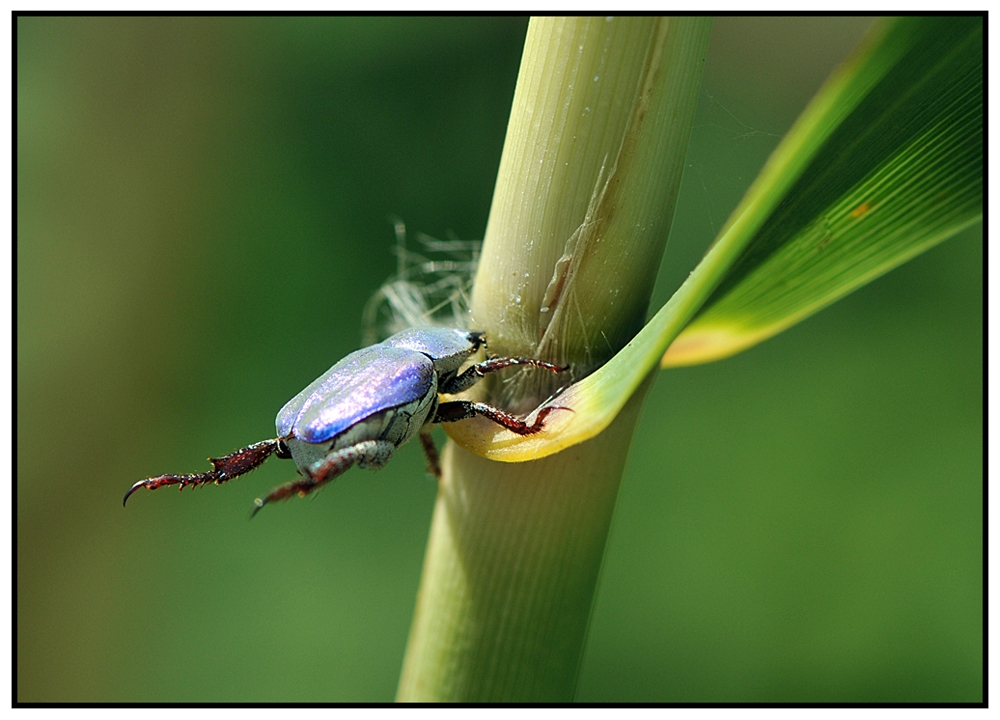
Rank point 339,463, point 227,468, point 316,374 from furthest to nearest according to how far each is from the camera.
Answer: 1. point 316,374
2. point 227,468
3. point 339,463

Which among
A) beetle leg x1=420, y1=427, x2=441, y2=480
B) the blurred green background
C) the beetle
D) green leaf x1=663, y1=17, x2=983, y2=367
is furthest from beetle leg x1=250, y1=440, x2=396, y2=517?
the blurred green background

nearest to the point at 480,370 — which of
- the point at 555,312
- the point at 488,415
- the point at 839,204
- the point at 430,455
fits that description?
the point at 488,415

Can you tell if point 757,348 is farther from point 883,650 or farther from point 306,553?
point 306,553

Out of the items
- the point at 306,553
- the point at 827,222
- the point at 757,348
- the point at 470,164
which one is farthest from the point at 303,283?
the point at 827,222

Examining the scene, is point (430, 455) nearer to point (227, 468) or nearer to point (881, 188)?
point (227, 468)

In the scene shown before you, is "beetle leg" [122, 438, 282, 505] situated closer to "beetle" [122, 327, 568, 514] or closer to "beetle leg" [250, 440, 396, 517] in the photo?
"beetle" [122, 327, 568, 514]

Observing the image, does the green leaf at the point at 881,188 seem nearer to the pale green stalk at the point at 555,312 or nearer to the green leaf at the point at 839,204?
the green leaf at the point at 839,204

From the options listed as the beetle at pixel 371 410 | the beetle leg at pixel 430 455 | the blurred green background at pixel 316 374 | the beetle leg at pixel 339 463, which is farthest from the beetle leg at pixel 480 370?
the blurred green background at pixel 316 374
